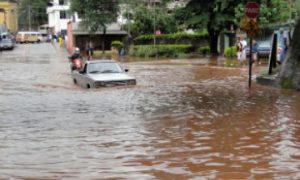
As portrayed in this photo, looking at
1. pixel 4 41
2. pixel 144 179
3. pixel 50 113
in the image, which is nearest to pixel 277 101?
pixel 50 113

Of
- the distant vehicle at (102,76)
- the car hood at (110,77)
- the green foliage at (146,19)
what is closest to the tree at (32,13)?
the green foliage at (146,19)

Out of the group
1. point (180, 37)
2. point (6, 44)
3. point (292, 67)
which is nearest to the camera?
point (292, 67)

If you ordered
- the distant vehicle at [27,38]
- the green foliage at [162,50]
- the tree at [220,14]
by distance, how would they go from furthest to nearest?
1. the distant vehicle at [27,38]
2. the green foliage at [162,50]
3. the tree at [220,14]

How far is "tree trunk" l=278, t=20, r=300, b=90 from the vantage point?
1630 centimetres

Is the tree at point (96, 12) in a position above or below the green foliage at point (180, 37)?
above

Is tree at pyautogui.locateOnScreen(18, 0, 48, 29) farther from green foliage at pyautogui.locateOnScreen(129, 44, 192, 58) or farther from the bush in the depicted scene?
the bush

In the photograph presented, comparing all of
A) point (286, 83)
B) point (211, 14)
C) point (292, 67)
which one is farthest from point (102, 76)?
point (211, 14)

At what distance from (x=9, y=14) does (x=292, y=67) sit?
94.6 m

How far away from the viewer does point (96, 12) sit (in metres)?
56.7

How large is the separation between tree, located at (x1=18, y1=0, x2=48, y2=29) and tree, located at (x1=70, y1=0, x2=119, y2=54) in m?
59.3

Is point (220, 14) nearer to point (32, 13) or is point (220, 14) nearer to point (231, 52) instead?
point (231, 52)

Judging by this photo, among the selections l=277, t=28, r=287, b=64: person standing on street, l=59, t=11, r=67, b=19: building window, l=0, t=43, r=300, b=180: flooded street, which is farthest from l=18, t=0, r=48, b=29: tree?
l=0, t=43, r=300, b=180: flooded street

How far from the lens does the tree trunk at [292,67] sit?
16.3 meters

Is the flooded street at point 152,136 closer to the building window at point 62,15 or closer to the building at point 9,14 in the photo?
the building window at point 62,15
